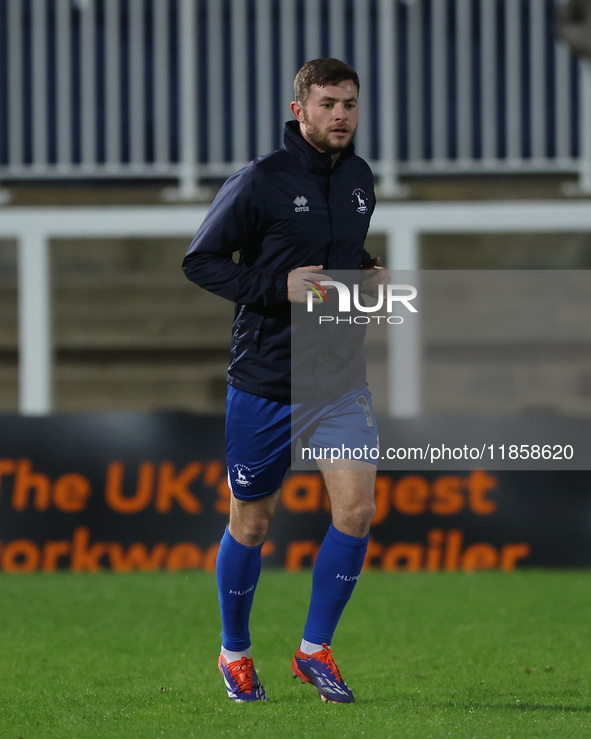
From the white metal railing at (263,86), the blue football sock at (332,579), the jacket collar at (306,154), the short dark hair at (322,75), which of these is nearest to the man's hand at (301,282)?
the jacket collar at (306,154)

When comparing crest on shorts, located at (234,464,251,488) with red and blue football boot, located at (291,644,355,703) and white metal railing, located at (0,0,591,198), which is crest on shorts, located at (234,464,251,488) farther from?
white metal railing, located at (0,0,591,198)

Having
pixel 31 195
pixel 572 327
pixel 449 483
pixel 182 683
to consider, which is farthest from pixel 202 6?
pixel 182 683

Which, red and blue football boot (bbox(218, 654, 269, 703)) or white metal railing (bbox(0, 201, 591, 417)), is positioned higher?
white metal railing (bbox(0, 201, 591, 417))

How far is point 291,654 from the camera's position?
5.23 meters

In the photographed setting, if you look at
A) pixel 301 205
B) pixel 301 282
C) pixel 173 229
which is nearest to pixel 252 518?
pixel 301 282

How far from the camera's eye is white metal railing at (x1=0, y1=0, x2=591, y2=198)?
8.66 meters

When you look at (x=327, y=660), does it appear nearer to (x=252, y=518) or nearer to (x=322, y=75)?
(x=252, y=518)

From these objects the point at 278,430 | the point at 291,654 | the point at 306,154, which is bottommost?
the point at 291,654

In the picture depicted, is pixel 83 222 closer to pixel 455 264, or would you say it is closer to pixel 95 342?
pixel 95 342

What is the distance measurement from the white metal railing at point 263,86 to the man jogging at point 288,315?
4290mm

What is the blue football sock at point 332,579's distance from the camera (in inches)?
167

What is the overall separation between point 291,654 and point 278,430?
138 cm

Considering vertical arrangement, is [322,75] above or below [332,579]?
above

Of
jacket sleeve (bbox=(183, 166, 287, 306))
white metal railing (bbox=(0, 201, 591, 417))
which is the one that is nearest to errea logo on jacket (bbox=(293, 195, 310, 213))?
jacket sleeve (bbox=(183, 166, 287, 306))
